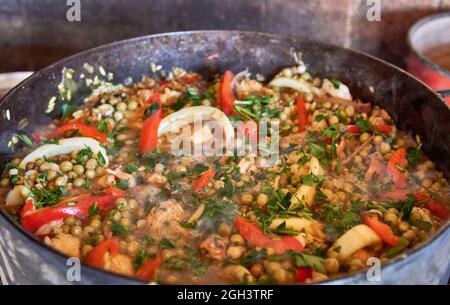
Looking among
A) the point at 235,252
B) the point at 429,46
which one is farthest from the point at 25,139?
the point at 429,46

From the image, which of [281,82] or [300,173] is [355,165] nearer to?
[300,173]

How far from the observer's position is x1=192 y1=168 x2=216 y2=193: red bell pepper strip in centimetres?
298

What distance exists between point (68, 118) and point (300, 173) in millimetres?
1530

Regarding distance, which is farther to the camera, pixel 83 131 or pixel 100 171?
pixel 83 131

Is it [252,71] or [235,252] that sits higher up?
[252,71]

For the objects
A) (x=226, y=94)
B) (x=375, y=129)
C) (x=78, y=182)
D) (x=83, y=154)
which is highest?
(x=226, y=94)

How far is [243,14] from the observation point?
502 cm

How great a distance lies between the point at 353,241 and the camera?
8.35 ft

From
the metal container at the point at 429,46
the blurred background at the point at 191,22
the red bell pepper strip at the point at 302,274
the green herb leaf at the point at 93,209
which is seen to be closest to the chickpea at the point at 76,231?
the green herb leaf at the point at 93,209

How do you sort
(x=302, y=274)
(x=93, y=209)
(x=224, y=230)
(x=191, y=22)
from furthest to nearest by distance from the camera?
(x=191, y=22)
(x=93, y=209)
(x=224, y=230)
(x=302, y=274)

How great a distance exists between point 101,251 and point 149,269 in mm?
234

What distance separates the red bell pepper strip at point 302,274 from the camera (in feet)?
7.68

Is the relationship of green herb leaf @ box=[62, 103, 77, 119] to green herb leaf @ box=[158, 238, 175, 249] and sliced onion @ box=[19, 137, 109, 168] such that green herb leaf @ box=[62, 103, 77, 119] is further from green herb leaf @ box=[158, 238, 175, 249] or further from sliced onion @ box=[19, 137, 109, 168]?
green herb leaf @ box=[158, 238, 175, 249]

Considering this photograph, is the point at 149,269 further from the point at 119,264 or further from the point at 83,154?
the point at 83,154
